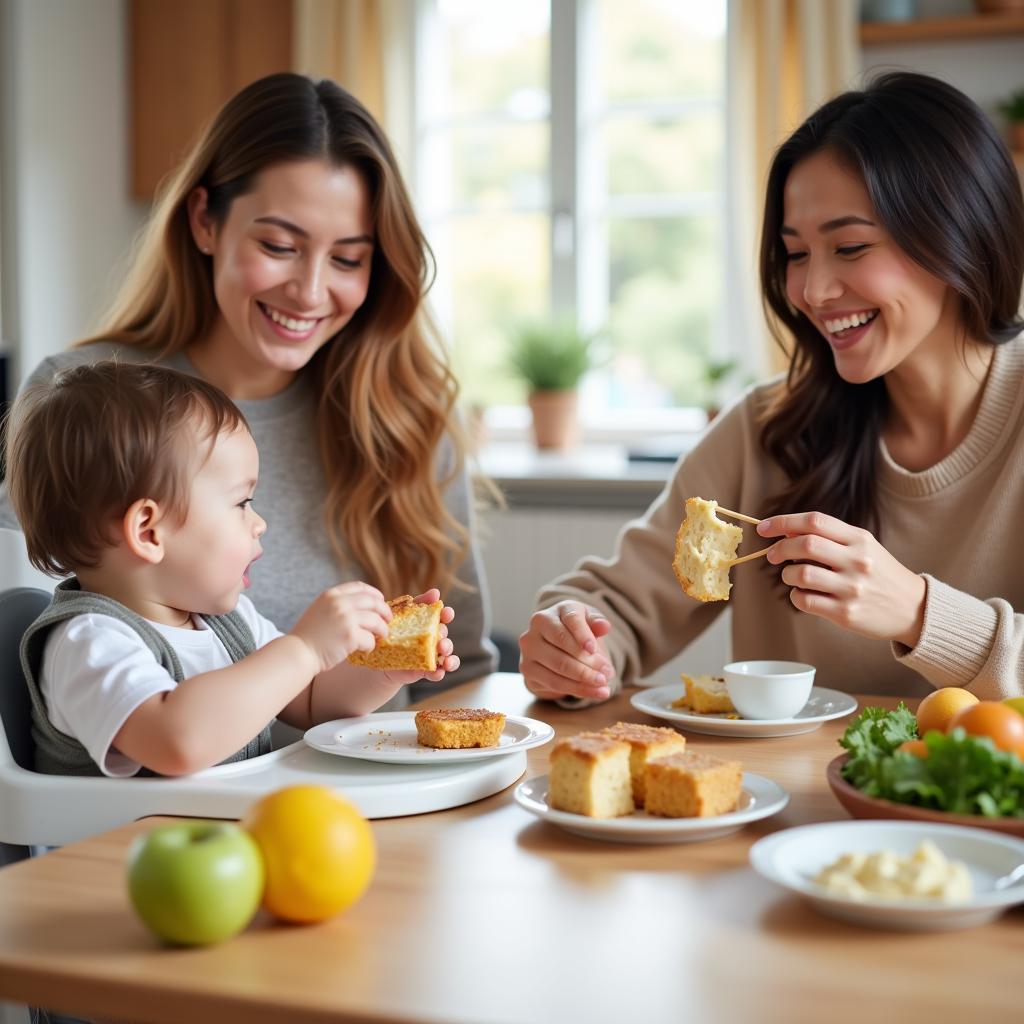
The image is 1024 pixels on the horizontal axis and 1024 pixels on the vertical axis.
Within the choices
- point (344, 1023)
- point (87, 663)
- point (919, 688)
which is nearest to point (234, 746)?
point (87, 663)

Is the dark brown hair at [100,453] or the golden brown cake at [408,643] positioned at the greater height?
the dark brown hair at [100,453]

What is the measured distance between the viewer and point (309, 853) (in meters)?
0.95

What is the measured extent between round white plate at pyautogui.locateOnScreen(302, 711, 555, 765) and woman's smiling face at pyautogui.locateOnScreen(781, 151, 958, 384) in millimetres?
797

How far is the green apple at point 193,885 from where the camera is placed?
35.2 inches

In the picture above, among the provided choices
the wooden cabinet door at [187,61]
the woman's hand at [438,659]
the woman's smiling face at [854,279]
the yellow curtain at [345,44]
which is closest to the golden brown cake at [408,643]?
the woman's hand at [438,659]

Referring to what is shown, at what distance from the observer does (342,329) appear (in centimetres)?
231

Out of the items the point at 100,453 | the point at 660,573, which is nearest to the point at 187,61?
the point at 660,573

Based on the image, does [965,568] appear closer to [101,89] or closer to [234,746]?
[234,746]

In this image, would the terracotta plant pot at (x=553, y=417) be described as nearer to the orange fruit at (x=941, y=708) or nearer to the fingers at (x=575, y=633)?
the fingers at (x=575, y=633)

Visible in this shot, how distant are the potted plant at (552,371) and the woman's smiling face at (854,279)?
233 cm

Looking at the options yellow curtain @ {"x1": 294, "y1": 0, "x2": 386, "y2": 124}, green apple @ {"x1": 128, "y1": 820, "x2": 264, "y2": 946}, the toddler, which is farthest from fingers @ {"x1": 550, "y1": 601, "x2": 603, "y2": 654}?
yellow curtain @ {"x1": 294, "y1": 0, "x2": 386, "y2": 124}

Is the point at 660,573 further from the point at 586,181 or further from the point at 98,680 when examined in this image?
the point at 586,181

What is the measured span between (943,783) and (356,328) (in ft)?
4.85

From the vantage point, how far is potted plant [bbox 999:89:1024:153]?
3824 millimetres
